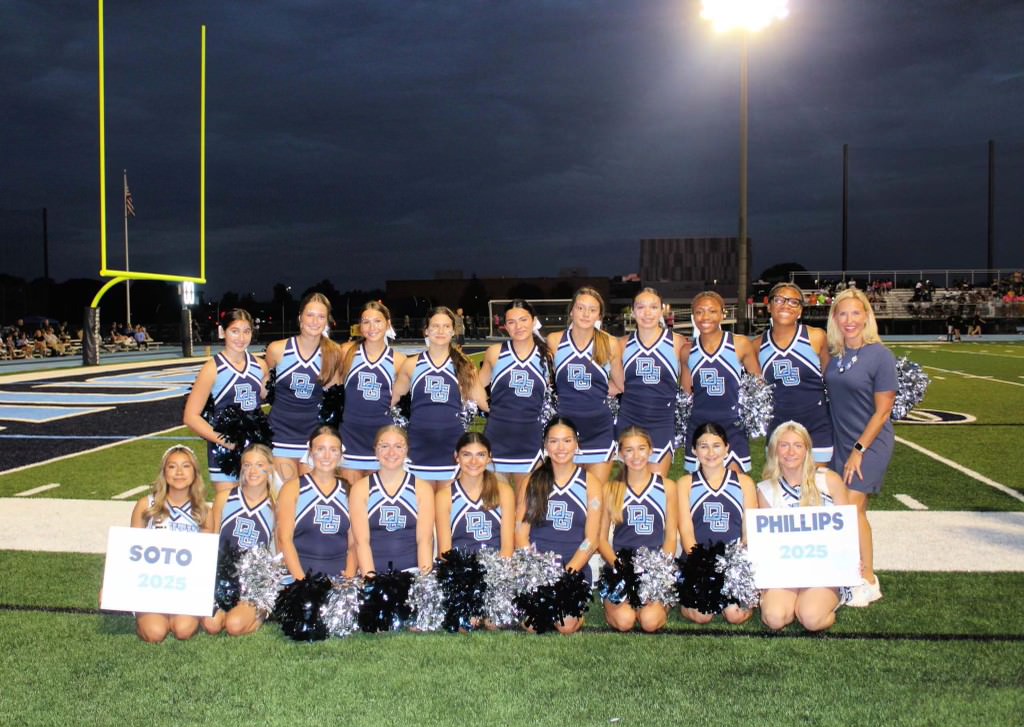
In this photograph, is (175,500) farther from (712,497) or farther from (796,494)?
(796,494)

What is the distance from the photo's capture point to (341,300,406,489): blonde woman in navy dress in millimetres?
3914

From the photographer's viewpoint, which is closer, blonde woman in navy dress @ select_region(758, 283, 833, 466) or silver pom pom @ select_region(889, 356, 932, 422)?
blonde woman in navy dress @ select_region(758, 283, 833, 466)

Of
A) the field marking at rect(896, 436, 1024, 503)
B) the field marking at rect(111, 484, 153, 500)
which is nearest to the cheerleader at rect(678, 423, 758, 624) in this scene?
the field marking at rect(896, 436, 1024, 503)

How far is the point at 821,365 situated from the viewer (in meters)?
3.90

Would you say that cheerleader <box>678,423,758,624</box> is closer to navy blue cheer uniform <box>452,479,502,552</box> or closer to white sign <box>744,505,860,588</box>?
white sign <box>744,505,860,588</box>

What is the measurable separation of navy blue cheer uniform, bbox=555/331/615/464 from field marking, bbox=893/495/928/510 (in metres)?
2.56

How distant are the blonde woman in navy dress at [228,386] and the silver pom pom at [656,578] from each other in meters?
1.82

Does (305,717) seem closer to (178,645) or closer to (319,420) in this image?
(178,645)

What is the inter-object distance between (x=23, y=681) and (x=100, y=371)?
15.1 metres

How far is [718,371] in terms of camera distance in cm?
389

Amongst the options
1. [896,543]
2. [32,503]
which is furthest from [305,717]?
[32,503]

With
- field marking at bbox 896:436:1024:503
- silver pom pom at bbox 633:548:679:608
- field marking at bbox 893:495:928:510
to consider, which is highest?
silver pom pom at bbox 633:548:679:608

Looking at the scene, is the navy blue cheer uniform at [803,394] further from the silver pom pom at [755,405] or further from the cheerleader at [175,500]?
the cheerleader at [175,500]

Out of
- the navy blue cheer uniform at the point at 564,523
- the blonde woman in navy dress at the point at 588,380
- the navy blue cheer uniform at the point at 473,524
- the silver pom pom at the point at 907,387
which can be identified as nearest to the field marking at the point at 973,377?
the silver pom pom at the point at 907,387
